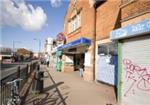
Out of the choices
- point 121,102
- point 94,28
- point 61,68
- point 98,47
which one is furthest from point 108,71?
point 61,68

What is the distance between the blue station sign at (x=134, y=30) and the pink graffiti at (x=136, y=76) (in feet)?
3.34

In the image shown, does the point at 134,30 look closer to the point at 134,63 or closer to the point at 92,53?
the point at 134,63

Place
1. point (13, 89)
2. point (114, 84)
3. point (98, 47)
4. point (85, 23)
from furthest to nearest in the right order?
point (85, 23) → point (98, 47) → point (114, 84) → point (13, 89)

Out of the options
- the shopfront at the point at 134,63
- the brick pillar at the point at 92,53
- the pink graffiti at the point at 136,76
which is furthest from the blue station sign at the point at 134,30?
the brick pillar at the point at 92,53

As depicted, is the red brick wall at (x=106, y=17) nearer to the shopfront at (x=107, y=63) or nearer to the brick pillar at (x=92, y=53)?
the brick pillar at (x=92, y=53)

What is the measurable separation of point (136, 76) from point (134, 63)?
498 millimetres

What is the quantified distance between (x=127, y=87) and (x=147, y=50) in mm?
1741

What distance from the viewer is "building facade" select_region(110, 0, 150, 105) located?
705 centimetres

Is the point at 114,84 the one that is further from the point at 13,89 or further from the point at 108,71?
the point at 13,89

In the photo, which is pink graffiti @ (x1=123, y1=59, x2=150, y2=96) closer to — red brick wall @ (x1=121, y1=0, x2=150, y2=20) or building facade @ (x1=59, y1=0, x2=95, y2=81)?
red brick wall @ (x1=121, y1=0, x2=150, y2=20)

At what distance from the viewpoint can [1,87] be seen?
7184 millimetres

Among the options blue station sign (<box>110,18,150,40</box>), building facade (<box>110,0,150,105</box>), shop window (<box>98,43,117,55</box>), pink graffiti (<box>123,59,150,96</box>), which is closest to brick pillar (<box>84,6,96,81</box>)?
shop window (<box>98,43,117,55</box>)

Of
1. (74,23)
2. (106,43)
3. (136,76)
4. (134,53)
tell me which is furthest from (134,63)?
(74,23)

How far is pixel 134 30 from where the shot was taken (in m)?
7.34
